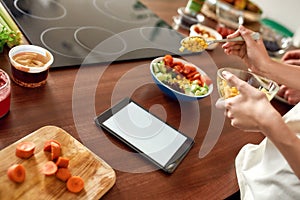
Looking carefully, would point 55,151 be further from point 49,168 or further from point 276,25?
point 276,25

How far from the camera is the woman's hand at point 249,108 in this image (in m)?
0.67

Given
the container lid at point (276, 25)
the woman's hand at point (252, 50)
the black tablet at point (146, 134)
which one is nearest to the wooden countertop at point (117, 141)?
the black tablet at point (146, 134)

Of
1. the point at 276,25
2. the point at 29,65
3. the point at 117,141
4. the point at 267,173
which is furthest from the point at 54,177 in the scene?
the point at 276,25

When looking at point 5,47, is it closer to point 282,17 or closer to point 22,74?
point 22,74

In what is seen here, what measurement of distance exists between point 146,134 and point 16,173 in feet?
1.04

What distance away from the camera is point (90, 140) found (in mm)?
746

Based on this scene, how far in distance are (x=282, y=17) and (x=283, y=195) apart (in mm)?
1653

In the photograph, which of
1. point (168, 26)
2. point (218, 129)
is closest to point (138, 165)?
point (218, 129)

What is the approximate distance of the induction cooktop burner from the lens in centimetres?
101

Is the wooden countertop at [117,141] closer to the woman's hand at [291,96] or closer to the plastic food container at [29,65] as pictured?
the plastic food container at [29,65]

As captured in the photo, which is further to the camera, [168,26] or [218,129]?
[168,26]

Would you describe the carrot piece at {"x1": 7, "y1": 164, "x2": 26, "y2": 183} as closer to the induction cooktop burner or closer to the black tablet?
the black tablet

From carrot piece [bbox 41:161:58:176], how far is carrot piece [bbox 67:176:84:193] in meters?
0.04

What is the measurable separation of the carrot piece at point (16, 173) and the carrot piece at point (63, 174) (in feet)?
0.20
